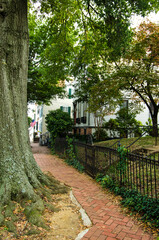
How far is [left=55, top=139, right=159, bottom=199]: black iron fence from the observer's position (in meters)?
4.68

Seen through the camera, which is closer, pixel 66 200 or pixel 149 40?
pixel 66 200

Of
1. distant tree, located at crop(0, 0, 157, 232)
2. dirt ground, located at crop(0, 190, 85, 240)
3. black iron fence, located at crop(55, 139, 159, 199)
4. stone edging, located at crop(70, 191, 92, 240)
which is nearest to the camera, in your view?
dirt ground, located at crop(0, 190, 85, 240)

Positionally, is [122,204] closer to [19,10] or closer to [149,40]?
[19,10]

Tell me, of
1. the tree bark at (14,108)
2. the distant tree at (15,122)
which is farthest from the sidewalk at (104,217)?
the tree bark at (14,108)

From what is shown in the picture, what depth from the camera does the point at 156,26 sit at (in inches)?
453

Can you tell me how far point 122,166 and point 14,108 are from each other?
11.3 ft

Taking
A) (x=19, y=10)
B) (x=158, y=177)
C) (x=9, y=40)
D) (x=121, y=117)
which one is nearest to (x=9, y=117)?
(x=9, y=40)

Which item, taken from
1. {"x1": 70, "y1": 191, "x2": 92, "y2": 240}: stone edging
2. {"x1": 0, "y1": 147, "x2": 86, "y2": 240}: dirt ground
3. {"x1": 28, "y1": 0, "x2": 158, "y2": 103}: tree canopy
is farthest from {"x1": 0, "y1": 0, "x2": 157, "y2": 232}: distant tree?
{"x1": 28, "y1": 0, "x2": 158, "y2": 103}: tree canopy

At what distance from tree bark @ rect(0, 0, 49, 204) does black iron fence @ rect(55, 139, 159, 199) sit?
244 cm

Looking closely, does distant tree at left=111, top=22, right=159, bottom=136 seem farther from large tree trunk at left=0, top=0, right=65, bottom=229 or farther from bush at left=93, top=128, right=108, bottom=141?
large tree trunk at left=0, top=0, right=65, bottom=229

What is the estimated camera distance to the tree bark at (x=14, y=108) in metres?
4.08

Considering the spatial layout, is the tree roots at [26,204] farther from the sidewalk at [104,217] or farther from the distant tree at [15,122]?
the sidewalk at [104,217]

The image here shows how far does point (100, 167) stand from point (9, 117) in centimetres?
415

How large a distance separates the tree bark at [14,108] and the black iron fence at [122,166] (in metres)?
2.44
